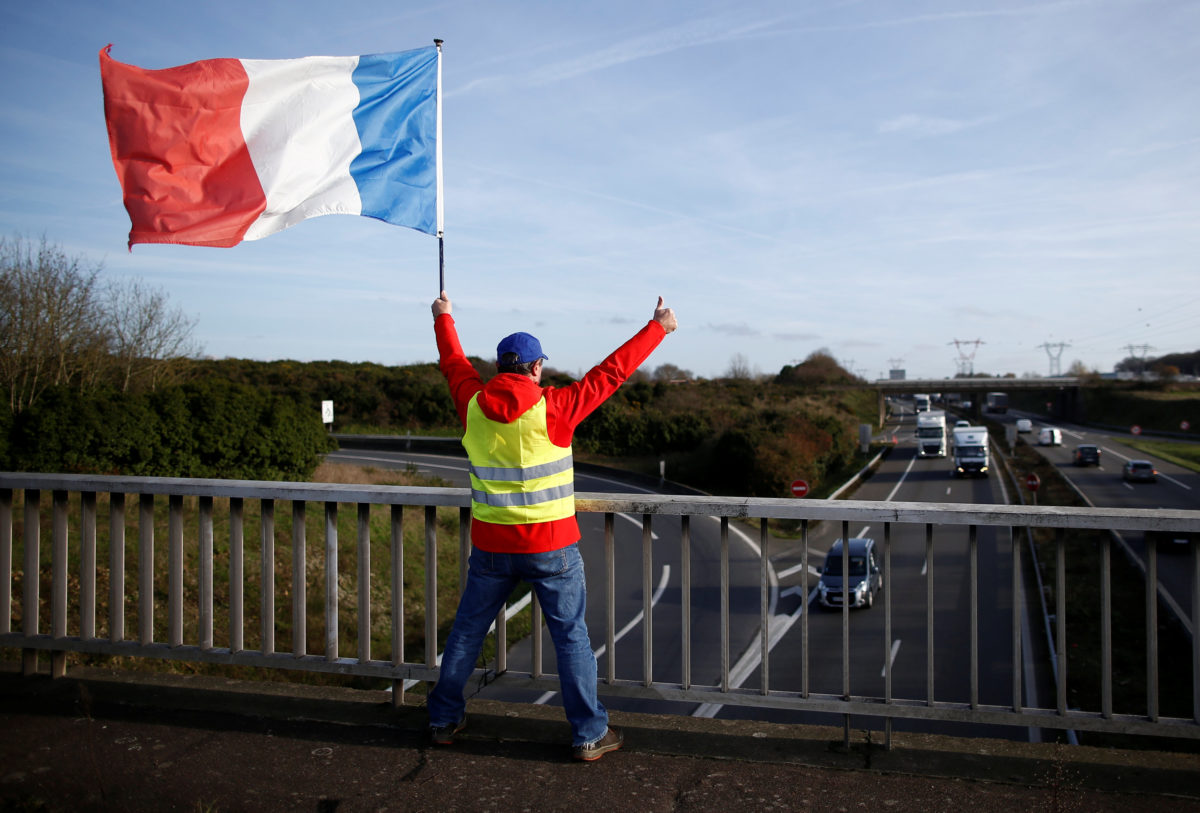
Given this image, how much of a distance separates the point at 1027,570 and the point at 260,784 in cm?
2993

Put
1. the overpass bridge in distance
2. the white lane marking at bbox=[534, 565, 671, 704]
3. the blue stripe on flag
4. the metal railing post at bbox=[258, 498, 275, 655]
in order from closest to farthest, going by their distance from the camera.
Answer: the metal railing post at bbox=[258, 498, 275, 655] < the blue stripe on flag < the white lane marking at bbox=[534, 565, 671, 704] < the overpass bridge in distance

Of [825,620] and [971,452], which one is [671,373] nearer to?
[971,452]

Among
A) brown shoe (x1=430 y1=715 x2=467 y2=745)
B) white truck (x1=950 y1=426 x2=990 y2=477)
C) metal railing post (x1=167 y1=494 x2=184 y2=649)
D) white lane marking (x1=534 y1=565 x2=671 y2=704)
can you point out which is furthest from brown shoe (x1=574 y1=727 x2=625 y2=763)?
white truck (x1=950 y1=426 x2=990 y2=477)

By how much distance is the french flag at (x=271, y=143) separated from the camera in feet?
15.9

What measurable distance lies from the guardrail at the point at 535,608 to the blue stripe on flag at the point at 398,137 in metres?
1.76

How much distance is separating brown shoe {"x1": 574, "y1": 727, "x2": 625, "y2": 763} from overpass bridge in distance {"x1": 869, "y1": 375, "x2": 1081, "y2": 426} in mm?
80720

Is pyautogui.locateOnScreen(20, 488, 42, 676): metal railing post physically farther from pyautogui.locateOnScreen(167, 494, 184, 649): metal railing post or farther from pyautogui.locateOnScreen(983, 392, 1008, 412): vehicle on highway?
pyautogui.locateOnScreen(983, 392, 1008, 412): vehicle on highway

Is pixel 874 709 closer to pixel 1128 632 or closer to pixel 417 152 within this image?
pixel 417 152

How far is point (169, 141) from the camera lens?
4875 millimetres

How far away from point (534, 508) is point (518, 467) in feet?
0.63

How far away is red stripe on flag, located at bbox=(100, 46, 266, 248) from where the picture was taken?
4.81m

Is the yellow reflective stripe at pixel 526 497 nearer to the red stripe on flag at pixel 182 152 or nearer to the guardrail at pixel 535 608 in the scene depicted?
the guardrail at pixel 535 608

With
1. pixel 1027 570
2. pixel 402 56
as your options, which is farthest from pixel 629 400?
pixel 402 56

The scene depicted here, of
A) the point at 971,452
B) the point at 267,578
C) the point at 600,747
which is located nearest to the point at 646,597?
the point at 600,747
